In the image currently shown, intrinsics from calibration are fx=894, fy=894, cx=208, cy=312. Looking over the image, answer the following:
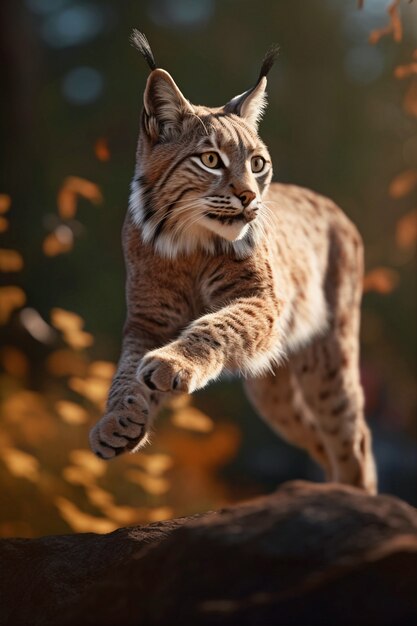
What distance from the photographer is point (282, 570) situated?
151cm

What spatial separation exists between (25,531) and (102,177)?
6.19ft

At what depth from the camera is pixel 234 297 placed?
2.84 meters

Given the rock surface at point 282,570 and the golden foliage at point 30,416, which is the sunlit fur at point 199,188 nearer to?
the rock surface at point 282,570

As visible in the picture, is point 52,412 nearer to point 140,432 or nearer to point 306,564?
point 140,432

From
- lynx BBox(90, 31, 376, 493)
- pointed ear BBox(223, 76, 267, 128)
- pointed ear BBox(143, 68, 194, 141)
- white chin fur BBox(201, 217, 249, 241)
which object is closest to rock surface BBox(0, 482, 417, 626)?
lynx BBox(90, 31, 376, 493)

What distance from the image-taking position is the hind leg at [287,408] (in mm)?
3803

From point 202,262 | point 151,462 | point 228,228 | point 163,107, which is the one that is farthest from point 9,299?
point 228,228

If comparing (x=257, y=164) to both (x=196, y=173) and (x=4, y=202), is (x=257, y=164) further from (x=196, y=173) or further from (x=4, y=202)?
(x=4, y=202)

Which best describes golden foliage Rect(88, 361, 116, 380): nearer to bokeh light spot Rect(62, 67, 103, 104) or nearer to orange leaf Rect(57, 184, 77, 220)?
orange leaf Rect(57, 184, 77, 220)

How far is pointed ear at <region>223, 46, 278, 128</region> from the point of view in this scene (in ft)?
9.46

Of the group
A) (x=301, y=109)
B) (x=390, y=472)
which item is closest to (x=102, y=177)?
(x=301, y=109)

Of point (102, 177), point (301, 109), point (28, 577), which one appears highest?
point (301, 109)

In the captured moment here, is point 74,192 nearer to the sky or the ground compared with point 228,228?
nearer to the sky

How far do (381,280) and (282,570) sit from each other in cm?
364
